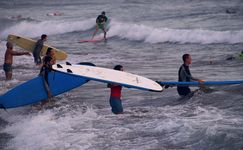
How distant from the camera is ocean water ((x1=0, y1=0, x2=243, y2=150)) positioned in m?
8.23

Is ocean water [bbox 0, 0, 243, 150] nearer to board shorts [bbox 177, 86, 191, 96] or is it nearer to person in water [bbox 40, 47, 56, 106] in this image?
board shorts [bbox 177, 86, 191, 96]

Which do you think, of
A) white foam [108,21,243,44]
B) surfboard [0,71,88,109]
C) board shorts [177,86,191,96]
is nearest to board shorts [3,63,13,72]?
surfboard [0,71,88,109]

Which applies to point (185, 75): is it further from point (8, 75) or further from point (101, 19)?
point (101, 19)

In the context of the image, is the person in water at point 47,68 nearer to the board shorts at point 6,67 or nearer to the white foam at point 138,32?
the board shorts at point 6,67

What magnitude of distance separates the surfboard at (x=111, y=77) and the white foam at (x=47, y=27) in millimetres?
22513

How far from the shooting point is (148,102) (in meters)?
11.6

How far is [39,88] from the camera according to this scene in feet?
37.4

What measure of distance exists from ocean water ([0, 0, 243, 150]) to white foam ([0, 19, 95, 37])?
Result: 140 cm

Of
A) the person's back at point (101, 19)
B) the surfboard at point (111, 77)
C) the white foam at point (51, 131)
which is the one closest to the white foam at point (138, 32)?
the person's back at point (101, 19)

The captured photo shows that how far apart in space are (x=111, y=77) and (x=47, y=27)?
25.9m

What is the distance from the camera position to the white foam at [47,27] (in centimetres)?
3341

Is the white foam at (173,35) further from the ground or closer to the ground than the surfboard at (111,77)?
further from the ground

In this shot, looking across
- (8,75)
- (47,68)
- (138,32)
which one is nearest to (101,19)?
(138,32)

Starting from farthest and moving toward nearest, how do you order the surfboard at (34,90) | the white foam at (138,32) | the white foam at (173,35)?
the white foam at (138,32), the white foam at (173,35), the surfboard at (34,90)
